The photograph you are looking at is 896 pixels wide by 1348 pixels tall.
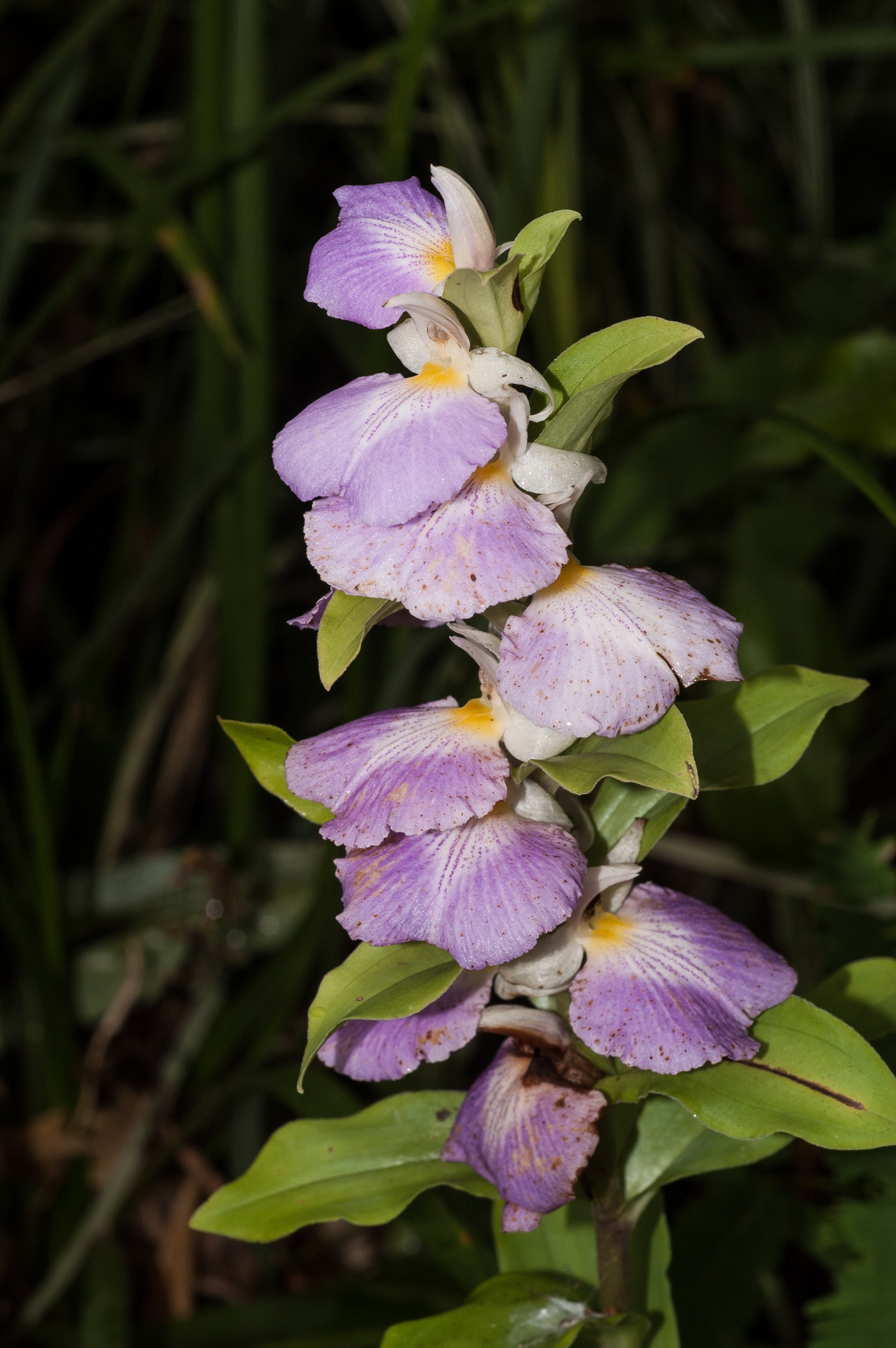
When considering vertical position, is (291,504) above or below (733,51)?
below

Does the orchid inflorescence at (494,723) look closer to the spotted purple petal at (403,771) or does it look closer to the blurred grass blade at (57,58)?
the spotted purple petal at (403,771)

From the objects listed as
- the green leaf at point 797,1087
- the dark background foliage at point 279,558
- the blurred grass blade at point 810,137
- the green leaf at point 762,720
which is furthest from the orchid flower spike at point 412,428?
the blurred grass blade at point 810,137

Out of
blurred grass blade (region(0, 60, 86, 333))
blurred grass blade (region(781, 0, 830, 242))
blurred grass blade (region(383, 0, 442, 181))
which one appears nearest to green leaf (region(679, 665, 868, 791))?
blurred grass blade (region(383, 0, 442, 181))

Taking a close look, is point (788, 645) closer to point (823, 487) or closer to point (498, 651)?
point (823, 487)

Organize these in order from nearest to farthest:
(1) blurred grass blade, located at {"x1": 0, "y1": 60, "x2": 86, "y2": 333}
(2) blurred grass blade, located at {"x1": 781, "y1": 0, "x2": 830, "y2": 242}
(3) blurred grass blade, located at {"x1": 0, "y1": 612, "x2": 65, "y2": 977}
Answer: (3) blurred grass blade, located at {"x1": 0, "y1": 612, "x2": 65, "y2": 977}
(1) blurred grass blade, located at {"x1": 0, "y1": 60, "x2": 86, "y2": 333}
(2) blurred grass blade, located at {"x1": 781, "y1": 0, "x2": 830, "y2": 242}

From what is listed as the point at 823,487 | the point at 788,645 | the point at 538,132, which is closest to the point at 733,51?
the point at 538,132

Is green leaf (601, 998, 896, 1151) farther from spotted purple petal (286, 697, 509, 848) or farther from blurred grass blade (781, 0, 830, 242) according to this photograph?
blurred grass blade (781, 0, 830, 242)
